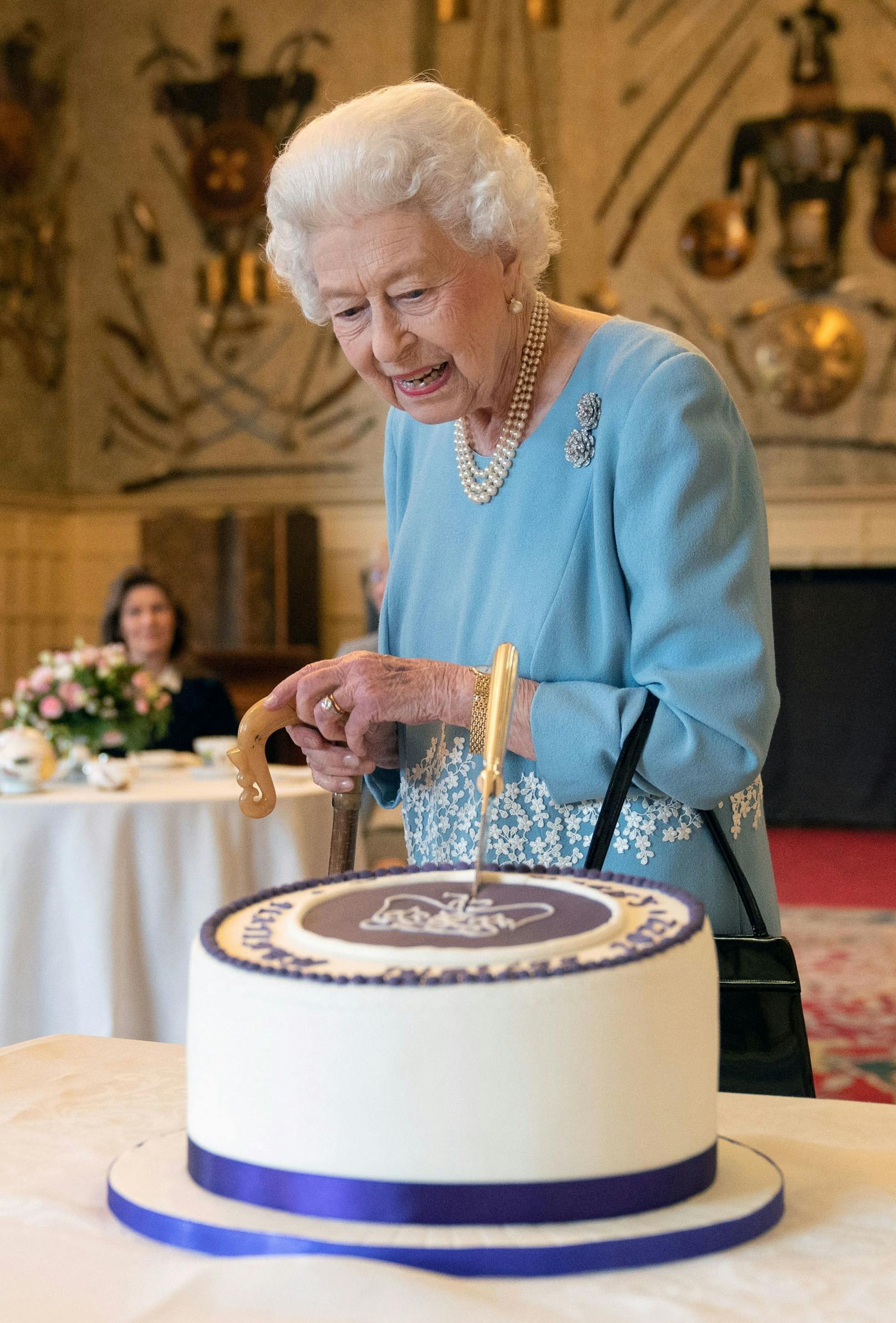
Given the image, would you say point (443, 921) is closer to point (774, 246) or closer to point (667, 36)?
point (774, 246)

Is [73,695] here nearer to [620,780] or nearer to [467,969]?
[620,780]

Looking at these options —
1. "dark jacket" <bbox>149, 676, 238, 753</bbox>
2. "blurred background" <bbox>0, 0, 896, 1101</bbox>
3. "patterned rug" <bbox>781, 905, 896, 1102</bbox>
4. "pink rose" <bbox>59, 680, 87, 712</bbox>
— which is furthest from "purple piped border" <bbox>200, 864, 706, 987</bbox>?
"blurred background" <bbox>0, 0, 896, 1101</bbox>

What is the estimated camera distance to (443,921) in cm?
85

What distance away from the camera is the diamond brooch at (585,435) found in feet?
4.87

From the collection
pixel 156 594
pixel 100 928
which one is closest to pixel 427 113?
pixel 100 928

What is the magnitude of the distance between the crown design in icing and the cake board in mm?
159

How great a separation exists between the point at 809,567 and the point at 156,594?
456 cm

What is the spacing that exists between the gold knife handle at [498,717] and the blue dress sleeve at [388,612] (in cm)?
72

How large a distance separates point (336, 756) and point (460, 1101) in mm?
806

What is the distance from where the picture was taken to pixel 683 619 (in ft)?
4.37

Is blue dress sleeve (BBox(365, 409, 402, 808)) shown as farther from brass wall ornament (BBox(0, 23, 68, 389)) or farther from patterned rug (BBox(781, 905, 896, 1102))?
brass wall ornament (BBox(0, 23, 68, 389))

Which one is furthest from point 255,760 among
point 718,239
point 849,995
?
point 718,239

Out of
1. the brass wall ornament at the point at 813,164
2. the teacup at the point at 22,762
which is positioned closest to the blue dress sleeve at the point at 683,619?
the teacup at the point at 22,762

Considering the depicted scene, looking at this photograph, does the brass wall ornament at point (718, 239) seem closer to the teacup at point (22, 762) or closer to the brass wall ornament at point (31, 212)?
the brass wall ornament at point (31, 212)
